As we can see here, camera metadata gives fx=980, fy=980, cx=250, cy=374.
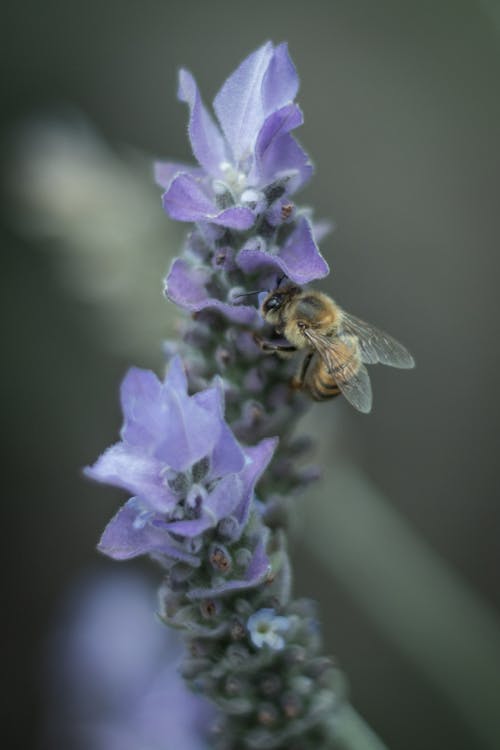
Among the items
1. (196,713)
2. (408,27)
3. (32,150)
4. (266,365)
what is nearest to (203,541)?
(266,365)

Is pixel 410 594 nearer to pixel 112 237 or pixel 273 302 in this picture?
pixel 112 237

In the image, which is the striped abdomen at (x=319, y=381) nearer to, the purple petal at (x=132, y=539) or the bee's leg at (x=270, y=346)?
the bee's leg at (x=270, y=346)

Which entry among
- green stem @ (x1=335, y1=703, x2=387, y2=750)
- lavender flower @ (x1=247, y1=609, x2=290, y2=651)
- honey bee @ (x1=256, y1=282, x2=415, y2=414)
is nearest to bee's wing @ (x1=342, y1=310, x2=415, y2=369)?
honey bee @ (x1=256, y1=282, x2=415, y2=414)

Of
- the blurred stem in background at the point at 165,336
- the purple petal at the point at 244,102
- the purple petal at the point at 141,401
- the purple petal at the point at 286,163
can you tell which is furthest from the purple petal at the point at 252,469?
the blurred stem in background at the point at 165,336

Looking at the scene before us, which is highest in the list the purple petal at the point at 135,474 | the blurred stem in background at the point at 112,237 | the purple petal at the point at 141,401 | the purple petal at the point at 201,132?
the purple petal at the point at 201,132

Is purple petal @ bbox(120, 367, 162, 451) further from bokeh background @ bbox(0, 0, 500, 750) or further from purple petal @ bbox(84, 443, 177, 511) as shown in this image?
bokeh background @ bbox(0, 0, 500, 750)

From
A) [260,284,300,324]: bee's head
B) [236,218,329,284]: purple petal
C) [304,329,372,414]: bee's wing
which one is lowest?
[304,329,372,414]: bee's wing

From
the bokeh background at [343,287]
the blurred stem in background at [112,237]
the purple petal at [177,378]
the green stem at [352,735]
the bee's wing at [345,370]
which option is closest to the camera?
the purple petal at [177,378]

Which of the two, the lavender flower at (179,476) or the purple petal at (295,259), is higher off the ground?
the purple petal at (295,259)
